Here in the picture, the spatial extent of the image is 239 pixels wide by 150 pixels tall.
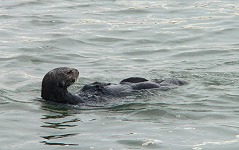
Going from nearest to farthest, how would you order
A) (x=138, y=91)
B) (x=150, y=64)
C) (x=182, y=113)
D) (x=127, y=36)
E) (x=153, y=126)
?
(x=153, y=126)
(x=182, y=113)
(x=138, y=91)
(x=150, y=64)
(x=127, y=36)

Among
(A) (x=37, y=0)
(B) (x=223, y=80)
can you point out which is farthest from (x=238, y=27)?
(A) (x=37, y=0)

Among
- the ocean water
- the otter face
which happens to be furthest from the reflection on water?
the otter face

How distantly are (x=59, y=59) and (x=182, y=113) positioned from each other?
13.5ft

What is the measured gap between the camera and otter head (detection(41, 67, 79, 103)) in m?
8.41

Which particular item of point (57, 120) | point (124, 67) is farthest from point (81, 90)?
point (124, 67)

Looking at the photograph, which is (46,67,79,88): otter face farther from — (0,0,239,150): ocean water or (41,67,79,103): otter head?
(0,0,239,150): ocean water

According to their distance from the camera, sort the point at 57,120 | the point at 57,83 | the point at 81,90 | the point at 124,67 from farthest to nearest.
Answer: the point at 124,67
the point at 81,90
the point at 57,83
the point at 57,120

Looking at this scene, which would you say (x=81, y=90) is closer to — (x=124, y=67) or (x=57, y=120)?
(x=57, y=120)

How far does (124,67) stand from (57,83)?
9.96 feet

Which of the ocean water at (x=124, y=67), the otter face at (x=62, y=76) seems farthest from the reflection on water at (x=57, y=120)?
the otter face at (x=62, y=76)

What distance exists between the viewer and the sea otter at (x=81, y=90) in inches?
332

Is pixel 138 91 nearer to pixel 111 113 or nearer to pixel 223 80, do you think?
pixel 111 113

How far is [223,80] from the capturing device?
32.9 ft

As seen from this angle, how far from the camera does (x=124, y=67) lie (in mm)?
11320
